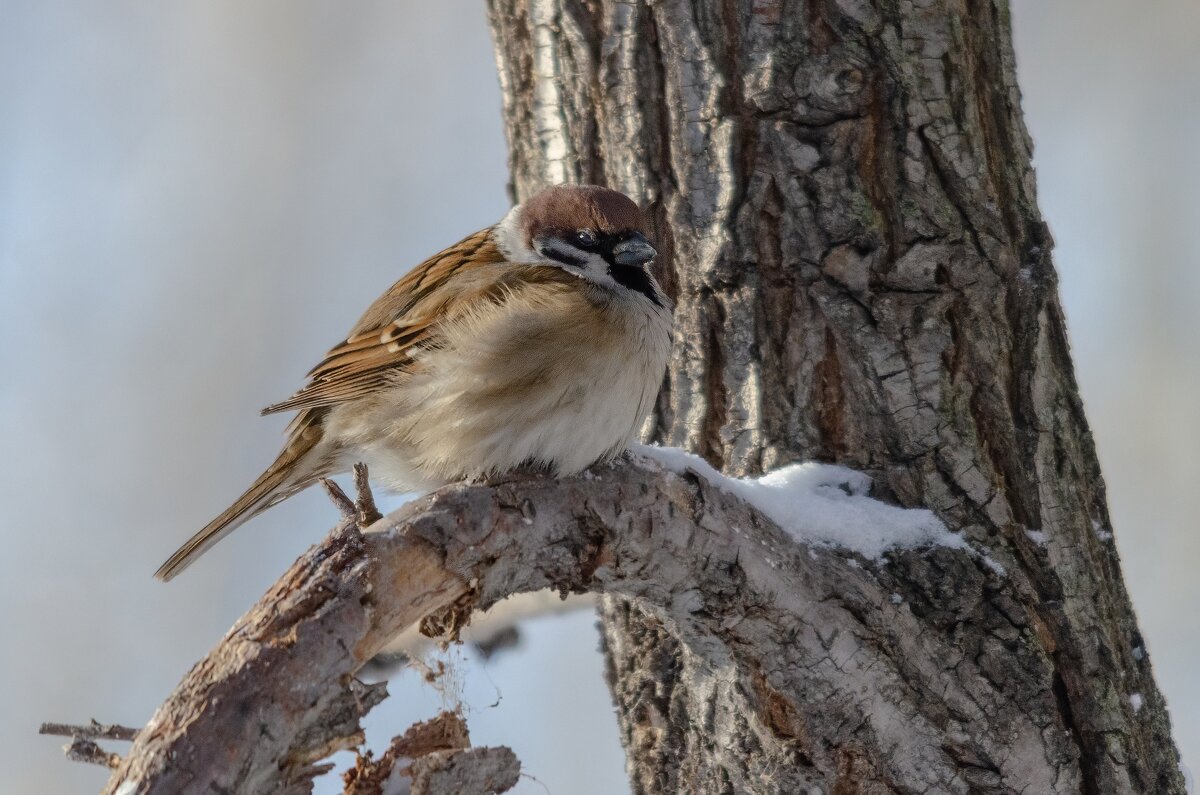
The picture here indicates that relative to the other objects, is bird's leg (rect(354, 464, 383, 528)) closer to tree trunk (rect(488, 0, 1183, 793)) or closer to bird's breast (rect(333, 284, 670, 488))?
A: bird's breast (rect(333, 284, 670, 488))

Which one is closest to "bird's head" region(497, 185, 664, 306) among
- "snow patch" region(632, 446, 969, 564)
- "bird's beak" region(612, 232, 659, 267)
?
"bird's beak" region(612, 232, 659, 267)

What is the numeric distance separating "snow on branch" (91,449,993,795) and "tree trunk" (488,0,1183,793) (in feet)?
0.25

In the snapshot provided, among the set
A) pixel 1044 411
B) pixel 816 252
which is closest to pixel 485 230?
pixel 816 252

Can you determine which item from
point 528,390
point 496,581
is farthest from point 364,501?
point 528,390

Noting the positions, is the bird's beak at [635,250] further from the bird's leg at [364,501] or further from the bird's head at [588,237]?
the bird's leg at [364,501]

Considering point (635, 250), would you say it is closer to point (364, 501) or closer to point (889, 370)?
point (889, 370)

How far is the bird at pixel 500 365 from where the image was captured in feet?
7.22

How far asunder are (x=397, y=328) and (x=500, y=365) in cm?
35

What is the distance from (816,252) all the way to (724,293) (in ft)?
0.65

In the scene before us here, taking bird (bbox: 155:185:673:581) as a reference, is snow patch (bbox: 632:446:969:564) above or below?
below

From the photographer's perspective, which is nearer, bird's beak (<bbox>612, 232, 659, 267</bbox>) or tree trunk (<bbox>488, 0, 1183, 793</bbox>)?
tree trunk (<bbox>488, 0, 1183, 793</bbox>)

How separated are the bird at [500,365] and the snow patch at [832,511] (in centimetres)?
20

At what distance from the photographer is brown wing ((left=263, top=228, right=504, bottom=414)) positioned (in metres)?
2.43

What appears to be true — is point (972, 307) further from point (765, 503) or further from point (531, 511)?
point (531, 511)
